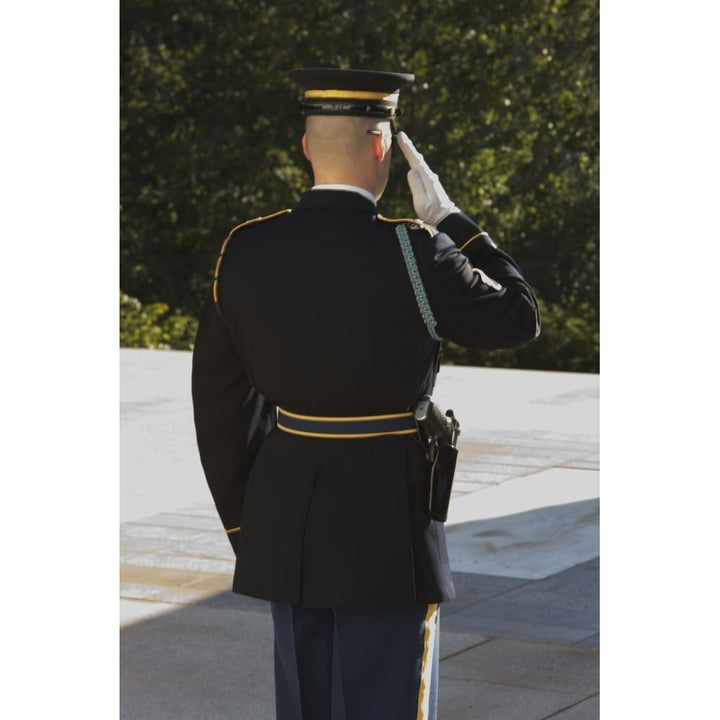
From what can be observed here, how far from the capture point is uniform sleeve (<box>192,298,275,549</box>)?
3.27 metres

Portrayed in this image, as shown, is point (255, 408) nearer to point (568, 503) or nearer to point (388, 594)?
point (388, 594)

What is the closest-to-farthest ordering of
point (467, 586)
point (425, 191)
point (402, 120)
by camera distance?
point (425, 191)
point (467, 586)
point (402, 120)

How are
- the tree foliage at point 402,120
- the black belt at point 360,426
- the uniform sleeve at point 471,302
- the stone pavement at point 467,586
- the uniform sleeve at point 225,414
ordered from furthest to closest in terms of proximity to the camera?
the tree foliage at point 402,120
the stone pavement at point 467,586
the uniform sleeve at point 225,414
the black belt at point 360,426
the uniform sleeve at point 471,302

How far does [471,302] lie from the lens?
3018 millimetres

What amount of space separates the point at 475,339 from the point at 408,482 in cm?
33

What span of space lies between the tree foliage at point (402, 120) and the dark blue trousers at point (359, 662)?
48.8 ft

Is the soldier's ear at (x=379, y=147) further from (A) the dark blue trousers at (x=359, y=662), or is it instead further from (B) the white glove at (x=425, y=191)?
(A) the dark blue trousers at (x=359, y=662)

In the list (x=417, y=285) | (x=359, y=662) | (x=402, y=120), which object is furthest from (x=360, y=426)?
(x=402, y=120)

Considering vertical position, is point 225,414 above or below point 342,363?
below

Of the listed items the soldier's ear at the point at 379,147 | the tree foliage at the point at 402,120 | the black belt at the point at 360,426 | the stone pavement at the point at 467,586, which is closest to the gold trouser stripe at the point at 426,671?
the black belt at the point at 360,426

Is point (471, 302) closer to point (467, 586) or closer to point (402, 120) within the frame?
point (467, 586)

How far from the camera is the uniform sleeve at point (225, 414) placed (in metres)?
3.27

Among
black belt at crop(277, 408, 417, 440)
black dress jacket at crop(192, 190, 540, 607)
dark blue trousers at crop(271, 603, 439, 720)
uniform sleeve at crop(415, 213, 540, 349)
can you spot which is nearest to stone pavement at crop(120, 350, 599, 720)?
dark blue trousers at crop(271, 603, 439, 720)

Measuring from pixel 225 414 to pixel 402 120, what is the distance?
15.9 metres
